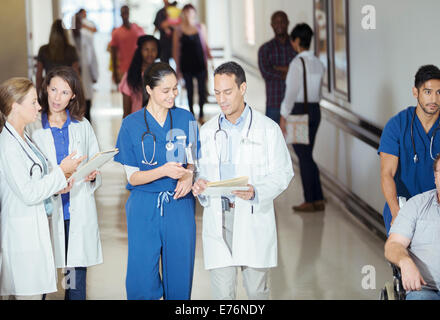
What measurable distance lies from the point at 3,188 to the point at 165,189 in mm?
812

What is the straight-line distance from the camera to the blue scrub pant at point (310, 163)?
7738 mm

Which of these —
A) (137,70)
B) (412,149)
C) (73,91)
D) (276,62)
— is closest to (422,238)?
(412,149)

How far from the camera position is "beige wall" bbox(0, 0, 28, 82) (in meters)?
12.0

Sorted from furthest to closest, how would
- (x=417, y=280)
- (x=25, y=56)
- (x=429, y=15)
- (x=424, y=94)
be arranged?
(x=25, y=56), (x=429, y=15), (x=424, y=94), (x=417, y=280)

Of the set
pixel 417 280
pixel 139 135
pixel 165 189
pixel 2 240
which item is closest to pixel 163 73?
pixel 139 135

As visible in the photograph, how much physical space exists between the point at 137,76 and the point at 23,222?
→ 1.28 m

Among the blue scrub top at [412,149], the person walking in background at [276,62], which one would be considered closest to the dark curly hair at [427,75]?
the blue scrub top at [412,149]

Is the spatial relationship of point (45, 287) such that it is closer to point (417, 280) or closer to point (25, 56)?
point (417, 280)

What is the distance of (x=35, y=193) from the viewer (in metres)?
3.95

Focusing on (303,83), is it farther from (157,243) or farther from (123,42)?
(157,243)

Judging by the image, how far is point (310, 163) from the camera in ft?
25.7

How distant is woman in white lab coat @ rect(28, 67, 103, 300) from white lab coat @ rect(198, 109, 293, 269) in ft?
2.09

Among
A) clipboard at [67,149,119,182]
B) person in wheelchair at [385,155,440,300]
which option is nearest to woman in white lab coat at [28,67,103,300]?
clipboard at [67,149,119,182]
